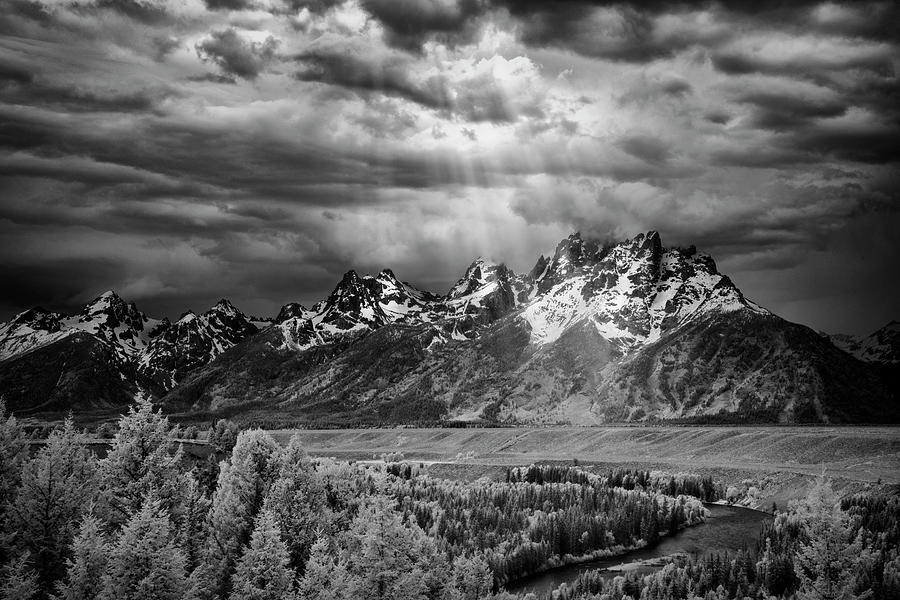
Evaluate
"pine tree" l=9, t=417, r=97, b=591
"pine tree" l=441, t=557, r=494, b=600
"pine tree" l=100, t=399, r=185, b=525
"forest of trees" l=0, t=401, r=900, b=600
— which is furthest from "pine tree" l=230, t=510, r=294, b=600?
"pine tree" l=441, t=557, r=494, b=600

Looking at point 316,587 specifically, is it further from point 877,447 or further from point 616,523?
point 877,447

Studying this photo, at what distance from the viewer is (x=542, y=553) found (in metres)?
95.2

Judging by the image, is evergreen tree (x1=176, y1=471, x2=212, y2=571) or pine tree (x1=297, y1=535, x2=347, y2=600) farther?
evergreen tree (x1=176, y1=471, x2=212, y2=571)

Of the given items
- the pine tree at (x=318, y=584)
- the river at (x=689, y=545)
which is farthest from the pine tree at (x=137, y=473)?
the river at (x=689, y=545)

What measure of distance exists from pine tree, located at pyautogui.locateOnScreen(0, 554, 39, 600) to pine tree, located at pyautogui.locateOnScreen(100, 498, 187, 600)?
7.41 meters

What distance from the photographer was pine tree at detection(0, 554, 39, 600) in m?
34.5

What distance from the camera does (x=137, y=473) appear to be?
39.8 meters

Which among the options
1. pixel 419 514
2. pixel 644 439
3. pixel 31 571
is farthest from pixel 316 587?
pixel 644 439

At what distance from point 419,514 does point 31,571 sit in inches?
3010

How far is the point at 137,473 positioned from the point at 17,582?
24.4ft

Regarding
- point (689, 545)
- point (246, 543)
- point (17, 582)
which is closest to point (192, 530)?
point (246, 543)

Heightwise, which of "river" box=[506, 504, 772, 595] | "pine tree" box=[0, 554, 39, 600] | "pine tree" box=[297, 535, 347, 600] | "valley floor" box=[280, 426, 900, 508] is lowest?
"river" box=[506, 504, 772, 595]

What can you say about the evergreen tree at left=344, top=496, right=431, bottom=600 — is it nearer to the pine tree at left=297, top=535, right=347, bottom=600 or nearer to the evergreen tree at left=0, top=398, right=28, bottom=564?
the pine tree at left=297, top=535, right=347, bottom=600

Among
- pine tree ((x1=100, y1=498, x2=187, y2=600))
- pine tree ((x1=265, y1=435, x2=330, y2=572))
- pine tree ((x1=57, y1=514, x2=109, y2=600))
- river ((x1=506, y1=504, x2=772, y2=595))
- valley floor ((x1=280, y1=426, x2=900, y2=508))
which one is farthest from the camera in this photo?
valley floor ((x1=280, y1=426, x2=900, y2=508))
